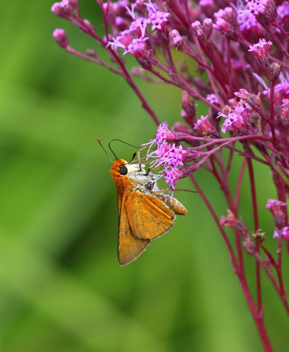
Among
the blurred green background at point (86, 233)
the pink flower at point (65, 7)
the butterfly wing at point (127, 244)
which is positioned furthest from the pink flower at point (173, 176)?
the blurred green background at point (86, 233)

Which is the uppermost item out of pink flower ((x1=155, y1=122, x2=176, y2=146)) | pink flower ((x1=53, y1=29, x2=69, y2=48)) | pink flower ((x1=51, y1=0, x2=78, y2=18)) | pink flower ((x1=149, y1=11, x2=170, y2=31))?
pink flower ((x1=51, y1=0, x2=78, y2=18))

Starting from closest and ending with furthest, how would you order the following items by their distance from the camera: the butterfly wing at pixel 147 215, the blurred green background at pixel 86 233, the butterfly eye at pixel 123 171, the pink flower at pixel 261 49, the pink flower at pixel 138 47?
the pink flower at pixel 261 49
the pink flower at pixel 138 47
the butterfly wing at pixel 147 215
the butterfly eye at pixel 123 171
the blurred green background at pixel 86 233

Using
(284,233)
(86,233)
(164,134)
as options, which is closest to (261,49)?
(164,134)

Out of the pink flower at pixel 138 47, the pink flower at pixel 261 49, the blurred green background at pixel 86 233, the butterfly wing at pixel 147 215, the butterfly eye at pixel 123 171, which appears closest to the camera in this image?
the pink flower at pixel 261 49

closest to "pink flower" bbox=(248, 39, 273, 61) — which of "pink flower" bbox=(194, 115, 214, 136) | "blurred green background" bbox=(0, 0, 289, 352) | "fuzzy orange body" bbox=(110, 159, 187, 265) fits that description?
"pink flower" bbox=(194, 115, 214, 136)

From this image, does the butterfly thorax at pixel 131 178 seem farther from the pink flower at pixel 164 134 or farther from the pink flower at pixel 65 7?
the pink flower at pixel 65 7

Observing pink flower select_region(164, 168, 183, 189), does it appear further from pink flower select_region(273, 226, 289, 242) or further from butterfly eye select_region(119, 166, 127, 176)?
butterfly eye select_region(119, 166, 127, 176)
